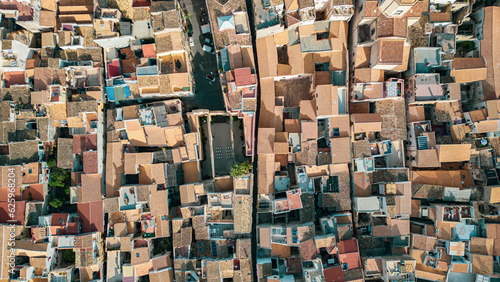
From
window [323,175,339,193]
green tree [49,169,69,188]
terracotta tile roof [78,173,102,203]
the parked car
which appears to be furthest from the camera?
the parked car

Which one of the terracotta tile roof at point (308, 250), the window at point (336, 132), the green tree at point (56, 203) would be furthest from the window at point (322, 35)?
the green tree at point (56, 203)

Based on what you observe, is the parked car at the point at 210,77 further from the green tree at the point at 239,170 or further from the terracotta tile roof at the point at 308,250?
the terracotta tile roof at the point at 308,250

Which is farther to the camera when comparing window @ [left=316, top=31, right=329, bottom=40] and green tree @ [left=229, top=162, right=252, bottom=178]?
window @ [left=316, top=31, right=329, bottom=40]

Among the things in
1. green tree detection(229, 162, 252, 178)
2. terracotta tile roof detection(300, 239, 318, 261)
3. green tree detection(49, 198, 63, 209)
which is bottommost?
terracotta tile roof detection(300, 239, 318, 261)

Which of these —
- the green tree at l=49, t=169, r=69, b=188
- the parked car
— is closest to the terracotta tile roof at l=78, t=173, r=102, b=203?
the green tree at l=49, t=169, r=69, b=188

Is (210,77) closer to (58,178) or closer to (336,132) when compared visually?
(336,132)

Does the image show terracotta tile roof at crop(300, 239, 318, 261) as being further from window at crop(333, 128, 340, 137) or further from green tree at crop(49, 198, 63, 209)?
green tree at crop(49, 198, 63, 209)

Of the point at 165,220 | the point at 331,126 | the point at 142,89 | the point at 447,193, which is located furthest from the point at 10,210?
the point at 447,193

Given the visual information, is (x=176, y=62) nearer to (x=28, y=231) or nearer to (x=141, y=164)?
(x=141, y=164)

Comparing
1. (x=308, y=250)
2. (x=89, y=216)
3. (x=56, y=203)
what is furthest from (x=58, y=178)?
(x=308, y=250)
